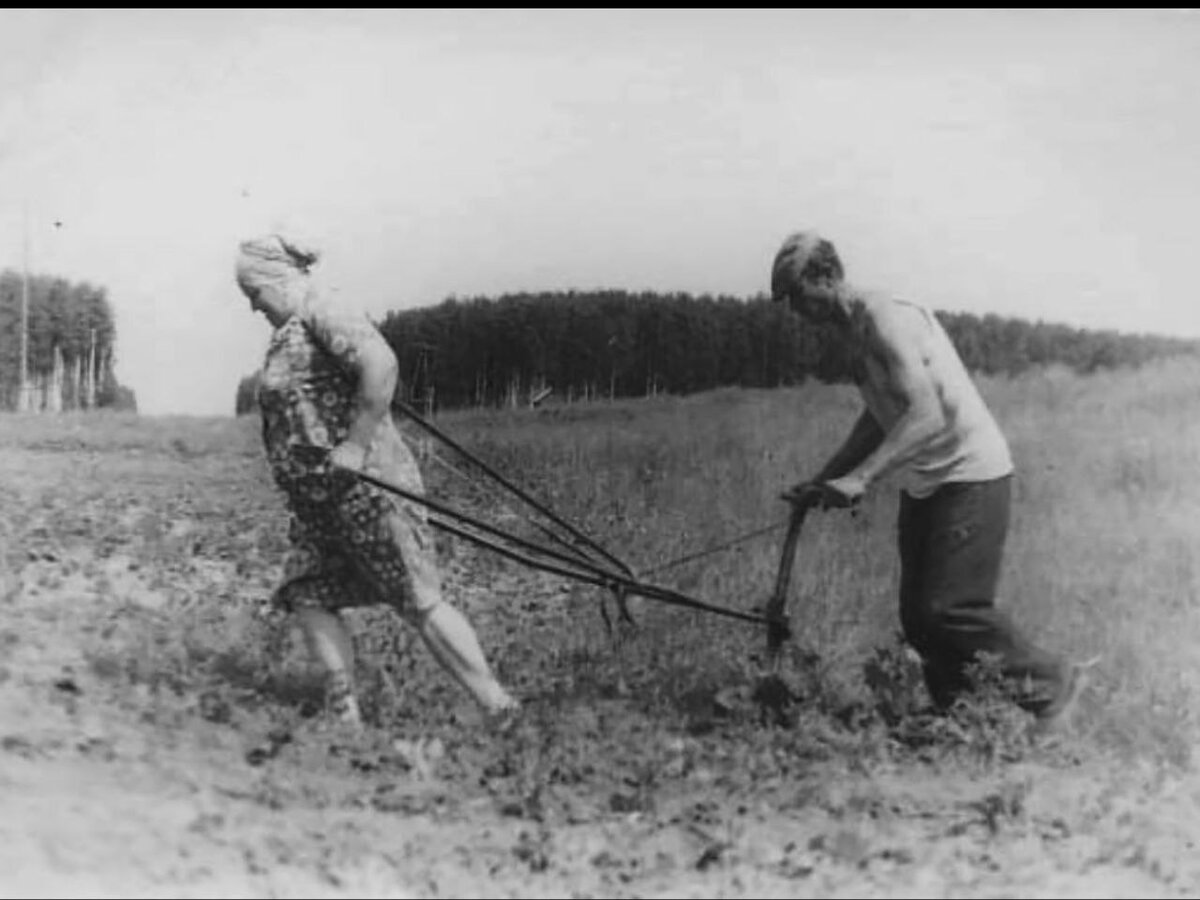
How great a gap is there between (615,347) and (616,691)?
0.71 m

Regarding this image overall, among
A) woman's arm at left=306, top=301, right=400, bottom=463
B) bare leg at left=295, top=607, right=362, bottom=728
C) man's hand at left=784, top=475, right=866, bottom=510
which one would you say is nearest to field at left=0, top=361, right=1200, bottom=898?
bare leg at left=295, top=607, right=362, bottom=728

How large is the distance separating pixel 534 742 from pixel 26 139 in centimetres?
173

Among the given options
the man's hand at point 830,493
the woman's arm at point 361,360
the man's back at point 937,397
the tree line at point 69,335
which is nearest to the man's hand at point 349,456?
the woman's arm at point 361,360

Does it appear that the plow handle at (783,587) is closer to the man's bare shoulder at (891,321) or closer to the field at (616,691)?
the field at (616,691)

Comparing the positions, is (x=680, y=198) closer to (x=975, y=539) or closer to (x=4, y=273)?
(x=975, y=539)

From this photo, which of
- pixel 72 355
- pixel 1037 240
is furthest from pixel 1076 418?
pixel 72 355

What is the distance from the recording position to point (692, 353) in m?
3.32

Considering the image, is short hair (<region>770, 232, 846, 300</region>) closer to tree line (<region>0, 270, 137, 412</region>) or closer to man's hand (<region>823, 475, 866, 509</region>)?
man's hand (<region>823, 475, 866, 509</region>)

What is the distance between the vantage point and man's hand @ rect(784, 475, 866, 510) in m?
3.03

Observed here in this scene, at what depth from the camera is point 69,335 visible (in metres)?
3.39

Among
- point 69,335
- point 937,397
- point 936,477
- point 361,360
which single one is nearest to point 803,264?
point 937,397

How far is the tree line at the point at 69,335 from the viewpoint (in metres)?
3.39

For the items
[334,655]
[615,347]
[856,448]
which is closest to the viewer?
[334,655]

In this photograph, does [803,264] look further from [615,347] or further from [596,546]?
[596,546]
